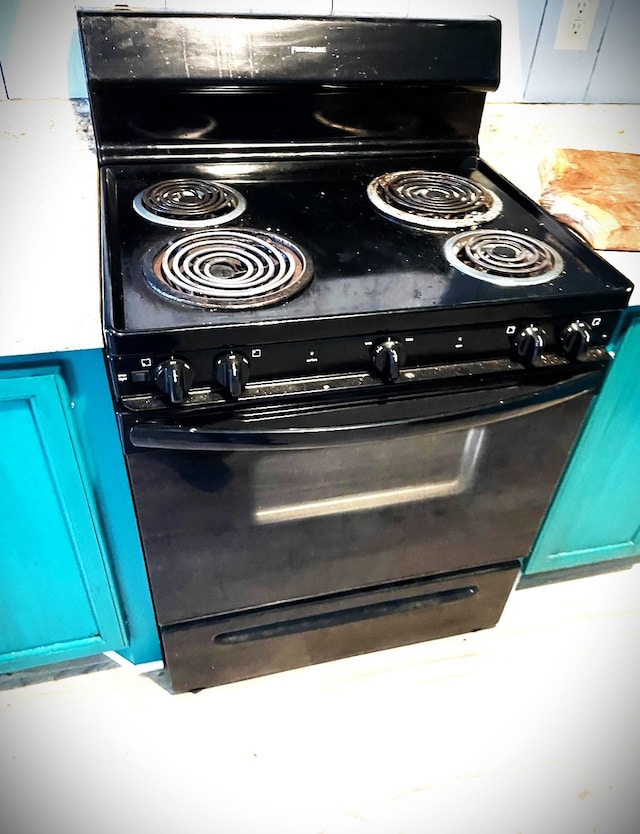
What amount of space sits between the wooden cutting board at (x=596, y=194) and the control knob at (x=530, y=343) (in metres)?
0.26

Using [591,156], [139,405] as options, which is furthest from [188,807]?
[591,156]

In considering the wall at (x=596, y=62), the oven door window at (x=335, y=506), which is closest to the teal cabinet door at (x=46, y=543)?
the oven door window at (x=335, y=506)

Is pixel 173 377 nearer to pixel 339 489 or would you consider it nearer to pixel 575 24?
pixel 339 489

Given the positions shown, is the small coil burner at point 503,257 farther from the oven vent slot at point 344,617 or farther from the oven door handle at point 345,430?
the oven vent slot at point 344,617

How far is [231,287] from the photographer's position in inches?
36.4

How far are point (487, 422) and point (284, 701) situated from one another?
0.76m

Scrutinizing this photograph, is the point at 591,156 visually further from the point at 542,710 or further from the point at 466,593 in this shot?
the point at 542,710

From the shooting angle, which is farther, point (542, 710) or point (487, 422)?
point (542, 710)

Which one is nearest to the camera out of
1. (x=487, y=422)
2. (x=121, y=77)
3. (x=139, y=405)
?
(x=139, y=405)

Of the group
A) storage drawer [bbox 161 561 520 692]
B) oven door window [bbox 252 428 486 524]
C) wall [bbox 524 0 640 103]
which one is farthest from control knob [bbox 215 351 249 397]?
wall [bbox 524 0 640 103]

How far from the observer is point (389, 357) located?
93 centimetres

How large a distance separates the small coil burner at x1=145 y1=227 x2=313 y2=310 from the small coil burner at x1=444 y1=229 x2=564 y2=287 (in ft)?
0.83

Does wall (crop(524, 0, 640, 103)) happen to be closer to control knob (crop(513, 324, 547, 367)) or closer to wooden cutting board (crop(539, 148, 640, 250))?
wooden cutting board (crop(539, 148, 640, 250))

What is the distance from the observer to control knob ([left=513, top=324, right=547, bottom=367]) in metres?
0.98
